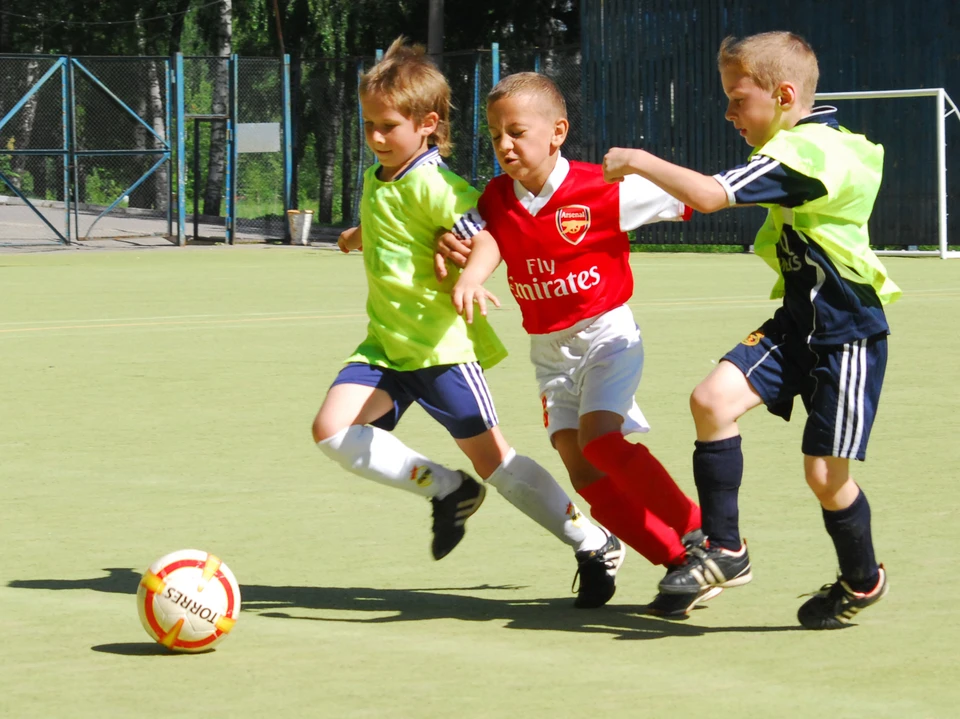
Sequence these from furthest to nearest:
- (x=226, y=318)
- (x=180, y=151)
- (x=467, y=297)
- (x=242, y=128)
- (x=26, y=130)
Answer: (x=26, y=130)
(x=242, y=128)
(x=180, y=151)
(x=226, y=318)
(x=467, y=297)

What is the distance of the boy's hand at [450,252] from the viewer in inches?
194

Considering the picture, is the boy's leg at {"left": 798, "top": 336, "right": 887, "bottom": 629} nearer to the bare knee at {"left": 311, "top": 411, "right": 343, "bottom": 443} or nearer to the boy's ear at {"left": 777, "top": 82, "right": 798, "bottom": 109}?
the boy's ear at {"left": 777, "top": 82, "right": 798, "bottom": 109}

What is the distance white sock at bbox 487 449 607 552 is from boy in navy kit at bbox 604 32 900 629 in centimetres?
50

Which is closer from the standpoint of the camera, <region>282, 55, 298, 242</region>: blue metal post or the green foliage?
<region>282, 55, 298, 242</region>: blue metal post

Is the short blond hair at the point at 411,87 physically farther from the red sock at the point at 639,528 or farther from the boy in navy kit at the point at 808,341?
the red sock at the point at 639,528

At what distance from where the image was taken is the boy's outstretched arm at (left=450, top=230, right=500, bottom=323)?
4.69 meters

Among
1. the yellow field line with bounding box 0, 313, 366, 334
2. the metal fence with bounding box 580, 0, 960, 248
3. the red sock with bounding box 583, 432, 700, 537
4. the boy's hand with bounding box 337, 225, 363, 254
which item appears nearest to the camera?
the red sock with bounding box 583, 432, 700, 537

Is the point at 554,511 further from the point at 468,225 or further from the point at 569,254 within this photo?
the point at 468,225

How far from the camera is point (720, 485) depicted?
451cm

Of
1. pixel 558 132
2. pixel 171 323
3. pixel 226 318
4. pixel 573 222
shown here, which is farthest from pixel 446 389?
pixel 226 318

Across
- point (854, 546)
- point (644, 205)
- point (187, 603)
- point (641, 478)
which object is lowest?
point (187, 603)

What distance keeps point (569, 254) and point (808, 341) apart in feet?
2.61

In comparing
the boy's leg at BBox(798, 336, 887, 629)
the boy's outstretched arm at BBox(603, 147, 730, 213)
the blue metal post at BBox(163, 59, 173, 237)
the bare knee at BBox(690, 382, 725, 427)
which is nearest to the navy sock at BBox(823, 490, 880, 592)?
the boy's leg at BBox(798, 336, 887, 629)

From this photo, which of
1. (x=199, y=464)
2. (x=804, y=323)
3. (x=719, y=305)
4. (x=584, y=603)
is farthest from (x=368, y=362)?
(x=719, y=305)
